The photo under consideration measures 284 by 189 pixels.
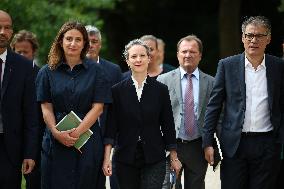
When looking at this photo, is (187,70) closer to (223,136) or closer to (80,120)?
(223,136)

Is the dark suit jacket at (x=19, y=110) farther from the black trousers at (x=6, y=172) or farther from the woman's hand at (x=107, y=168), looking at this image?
the woman's hand at (x=107, y=168)

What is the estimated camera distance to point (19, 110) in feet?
21.3

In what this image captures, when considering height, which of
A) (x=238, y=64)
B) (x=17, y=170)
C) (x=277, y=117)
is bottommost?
(x=17, y=170)

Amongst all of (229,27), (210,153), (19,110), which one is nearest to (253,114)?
(210,153)

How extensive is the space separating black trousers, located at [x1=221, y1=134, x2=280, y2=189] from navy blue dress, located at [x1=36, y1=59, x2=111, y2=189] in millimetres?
1335

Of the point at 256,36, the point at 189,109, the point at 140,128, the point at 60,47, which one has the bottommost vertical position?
the point at 140,128

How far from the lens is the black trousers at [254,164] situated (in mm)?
6570

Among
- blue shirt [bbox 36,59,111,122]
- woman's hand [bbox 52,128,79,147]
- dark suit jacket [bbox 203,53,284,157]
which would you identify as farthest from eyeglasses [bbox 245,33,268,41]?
woman's hand [bbox 52,128,79,147]

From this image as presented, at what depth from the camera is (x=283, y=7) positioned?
9.34 meters

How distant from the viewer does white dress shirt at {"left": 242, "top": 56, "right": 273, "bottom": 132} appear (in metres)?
6.60

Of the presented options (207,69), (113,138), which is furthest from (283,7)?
(207,69)

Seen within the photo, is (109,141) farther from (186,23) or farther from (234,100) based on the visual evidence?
(186,23)

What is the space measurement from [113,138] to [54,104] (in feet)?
2.15

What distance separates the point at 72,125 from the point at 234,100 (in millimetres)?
1643
